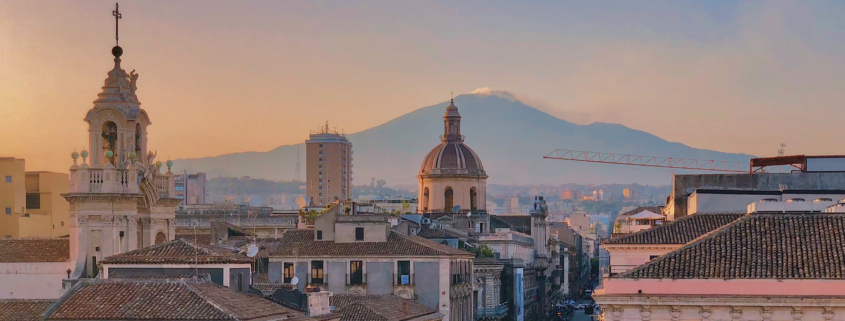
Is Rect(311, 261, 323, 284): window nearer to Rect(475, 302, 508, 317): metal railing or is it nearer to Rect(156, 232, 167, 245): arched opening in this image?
Rect(156, 232, 167, 245): arched opening

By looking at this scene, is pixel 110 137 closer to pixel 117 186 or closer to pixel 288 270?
pixel 117 186

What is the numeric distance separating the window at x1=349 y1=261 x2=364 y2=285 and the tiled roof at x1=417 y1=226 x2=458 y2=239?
24.4 meters

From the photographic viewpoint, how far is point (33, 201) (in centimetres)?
11500

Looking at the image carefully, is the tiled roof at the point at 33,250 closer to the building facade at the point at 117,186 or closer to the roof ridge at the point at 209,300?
the building facade at the point at 117,186

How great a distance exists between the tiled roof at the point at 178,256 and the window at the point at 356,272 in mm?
22765

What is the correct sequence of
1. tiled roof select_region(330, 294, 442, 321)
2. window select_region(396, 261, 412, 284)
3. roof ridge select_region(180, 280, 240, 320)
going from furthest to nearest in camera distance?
window select_region(396, 261, 412, 284)
tiled roof select_region(330, 294, 442, 321)
roof ridge select_region(180, 280, 240, 320)

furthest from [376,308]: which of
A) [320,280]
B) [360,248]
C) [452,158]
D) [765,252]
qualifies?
[452,158]

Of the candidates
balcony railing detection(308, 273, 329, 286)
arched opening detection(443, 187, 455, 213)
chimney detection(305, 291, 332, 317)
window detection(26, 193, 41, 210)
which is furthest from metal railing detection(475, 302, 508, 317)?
arched opening detection(443, 187, 455, 213)

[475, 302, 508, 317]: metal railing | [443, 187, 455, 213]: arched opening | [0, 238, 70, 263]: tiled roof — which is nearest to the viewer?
A: [0, 238, 70, 263]: tiled roof

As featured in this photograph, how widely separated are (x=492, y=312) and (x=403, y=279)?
1129 inches

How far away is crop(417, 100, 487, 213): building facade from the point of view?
166625 millimetres

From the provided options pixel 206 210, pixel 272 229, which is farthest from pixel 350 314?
pixel 206 210

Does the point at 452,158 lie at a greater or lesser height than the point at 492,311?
greater

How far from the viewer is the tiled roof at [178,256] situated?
5806cm
